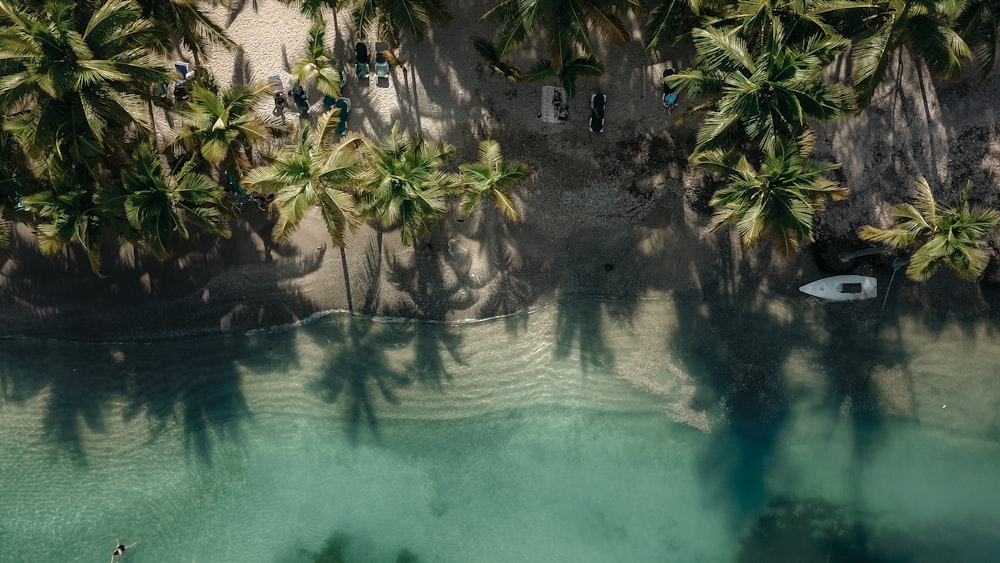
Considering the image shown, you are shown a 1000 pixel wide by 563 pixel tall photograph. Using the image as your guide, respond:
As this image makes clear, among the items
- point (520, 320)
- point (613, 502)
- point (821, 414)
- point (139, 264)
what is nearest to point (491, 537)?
point (613, 502)

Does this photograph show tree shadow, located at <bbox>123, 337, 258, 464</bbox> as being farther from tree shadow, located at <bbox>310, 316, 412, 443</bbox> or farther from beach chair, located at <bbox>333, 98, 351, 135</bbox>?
beach chair, located at <bbox>333, 98, 351, 135</bbox>

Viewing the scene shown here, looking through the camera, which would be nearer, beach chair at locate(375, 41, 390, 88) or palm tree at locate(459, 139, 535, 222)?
palm tree at locate(459, 139, 535, 222)

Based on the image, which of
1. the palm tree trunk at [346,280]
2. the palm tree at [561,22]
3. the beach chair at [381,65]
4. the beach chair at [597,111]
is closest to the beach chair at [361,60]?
the beach chair at [381,65]

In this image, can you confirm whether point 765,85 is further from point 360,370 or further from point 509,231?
point 360,370

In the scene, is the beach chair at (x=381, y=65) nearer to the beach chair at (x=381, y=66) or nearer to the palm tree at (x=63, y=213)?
the beach chair at (x=381, y=66)

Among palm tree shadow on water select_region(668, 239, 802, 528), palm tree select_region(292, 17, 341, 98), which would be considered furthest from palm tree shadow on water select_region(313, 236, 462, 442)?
palm tree shadow on water select_region(668, 239, 802, 528)
